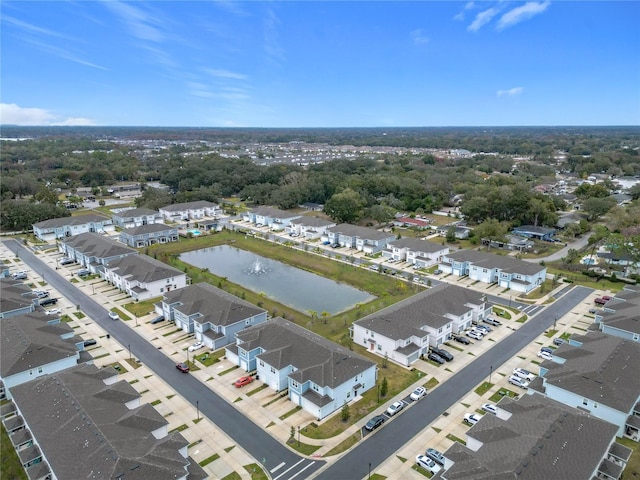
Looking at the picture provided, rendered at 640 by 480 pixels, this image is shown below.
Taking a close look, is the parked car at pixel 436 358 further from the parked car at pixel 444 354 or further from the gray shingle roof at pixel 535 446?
the gray shingle roof at pixel 535 446

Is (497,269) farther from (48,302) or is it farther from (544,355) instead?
(48,302)

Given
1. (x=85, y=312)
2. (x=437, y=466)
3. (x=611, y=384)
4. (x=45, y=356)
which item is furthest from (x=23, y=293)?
(x=611, y=384)

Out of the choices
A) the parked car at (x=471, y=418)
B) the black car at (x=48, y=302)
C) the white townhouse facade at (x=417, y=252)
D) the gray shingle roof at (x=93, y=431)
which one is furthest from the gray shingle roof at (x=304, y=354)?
the white townhouse facade at (x=417, y=252)

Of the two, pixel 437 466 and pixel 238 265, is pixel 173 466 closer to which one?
pixel 437 466

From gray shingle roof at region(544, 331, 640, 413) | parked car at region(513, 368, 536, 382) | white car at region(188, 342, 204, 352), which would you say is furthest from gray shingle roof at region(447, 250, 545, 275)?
white car at region(188, 342, 204, 352)

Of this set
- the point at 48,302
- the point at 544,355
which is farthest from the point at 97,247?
the point at 544,355

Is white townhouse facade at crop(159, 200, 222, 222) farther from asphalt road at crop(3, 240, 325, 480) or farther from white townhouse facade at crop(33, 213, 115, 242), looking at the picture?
asphalt road at crop(3, 240, 325, 480)
